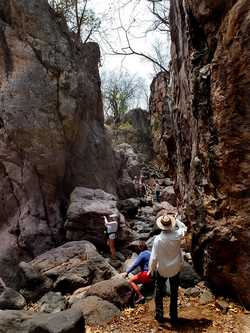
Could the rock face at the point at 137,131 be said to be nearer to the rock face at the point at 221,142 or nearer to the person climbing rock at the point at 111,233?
the person climbing rock at the point at 111,233

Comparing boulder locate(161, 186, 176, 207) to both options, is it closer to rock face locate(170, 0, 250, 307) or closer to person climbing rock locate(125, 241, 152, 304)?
rock face locate(170, 0, 250, 307)

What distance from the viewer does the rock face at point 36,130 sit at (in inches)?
637

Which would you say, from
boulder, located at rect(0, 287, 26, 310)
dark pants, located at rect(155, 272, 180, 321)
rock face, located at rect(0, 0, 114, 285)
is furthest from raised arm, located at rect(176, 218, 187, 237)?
→ rock face, located at rect(0, 0, 114, 285)

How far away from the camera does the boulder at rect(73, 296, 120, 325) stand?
698cm

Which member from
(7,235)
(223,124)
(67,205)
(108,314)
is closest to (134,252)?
(67,205)

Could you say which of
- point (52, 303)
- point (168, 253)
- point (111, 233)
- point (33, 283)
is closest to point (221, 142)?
point (168, 253)

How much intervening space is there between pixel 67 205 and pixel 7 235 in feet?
9.29

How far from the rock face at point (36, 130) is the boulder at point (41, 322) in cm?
927

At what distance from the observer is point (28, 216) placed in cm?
1623

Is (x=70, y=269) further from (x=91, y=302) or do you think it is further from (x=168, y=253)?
(x=168, y=253)

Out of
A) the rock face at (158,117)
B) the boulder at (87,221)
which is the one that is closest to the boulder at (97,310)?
the boulder at (87,221)

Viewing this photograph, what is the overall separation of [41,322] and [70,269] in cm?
463

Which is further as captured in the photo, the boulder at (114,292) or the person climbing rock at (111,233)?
the person climbing rock at (111,233)

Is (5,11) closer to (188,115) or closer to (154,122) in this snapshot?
(188,115)
